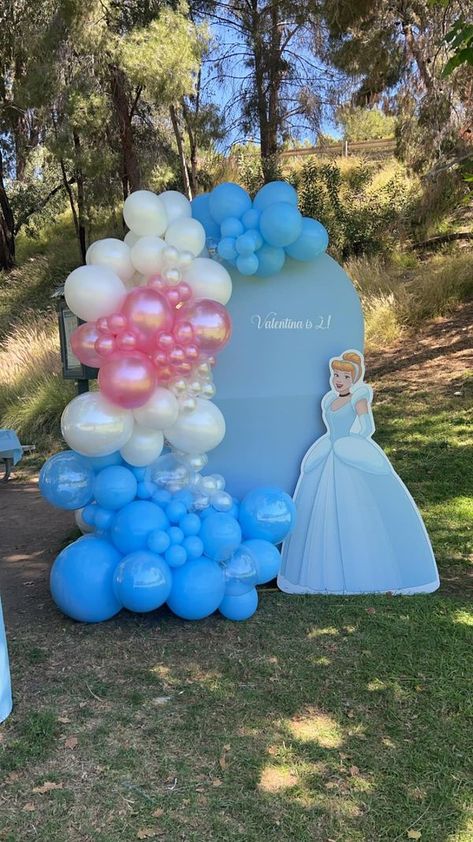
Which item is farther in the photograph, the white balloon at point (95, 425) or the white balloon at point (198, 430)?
the white balloon at point (198, 430)

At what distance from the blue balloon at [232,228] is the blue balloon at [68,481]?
5.55ft

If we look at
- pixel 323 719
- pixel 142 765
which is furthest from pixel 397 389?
pixel 142 765

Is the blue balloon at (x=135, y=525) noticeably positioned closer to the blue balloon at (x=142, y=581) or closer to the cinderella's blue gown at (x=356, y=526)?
the blue balloon at (x=142, y=581)

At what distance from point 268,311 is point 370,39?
30.5 feet

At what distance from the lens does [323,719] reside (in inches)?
125

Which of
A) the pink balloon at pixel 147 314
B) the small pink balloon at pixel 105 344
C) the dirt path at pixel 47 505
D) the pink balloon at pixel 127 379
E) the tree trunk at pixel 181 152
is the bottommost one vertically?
the dirt path at pixel 47 505

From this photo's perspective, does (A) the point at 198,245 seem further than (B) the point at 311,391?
No

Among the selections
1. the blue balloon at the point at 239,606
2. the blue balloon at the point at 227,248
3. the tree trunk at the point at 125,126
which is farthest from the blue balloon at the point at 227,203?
the tree trunk at the point at 125,126

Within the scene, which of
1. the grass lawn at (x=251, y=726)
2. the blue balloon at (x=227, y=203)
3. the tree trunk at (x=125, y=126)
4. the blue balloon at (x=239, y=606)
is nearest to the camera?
the grass lawn at (x=251, y=726)

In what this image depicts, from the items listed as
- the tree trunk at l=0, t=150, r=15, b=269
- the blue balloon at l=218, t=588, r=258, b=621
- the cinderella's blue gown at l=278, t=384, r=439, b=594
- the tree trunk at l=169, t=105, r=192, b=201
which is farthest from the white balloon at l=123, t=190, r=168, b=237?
the tree trunk at l=0, t=150, r=15, b=269

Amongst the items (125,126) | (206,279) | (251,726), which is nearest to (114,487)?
(206,279)

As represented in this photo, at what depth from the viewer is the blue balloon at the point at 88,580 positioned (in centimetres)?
388

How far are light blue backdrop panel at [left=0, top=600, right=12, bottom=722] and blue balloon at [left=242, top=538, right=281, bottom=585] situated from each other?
1585 mm

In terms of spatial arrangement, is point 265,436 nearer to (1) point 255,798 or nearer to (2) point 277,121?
(1) point 255,798
